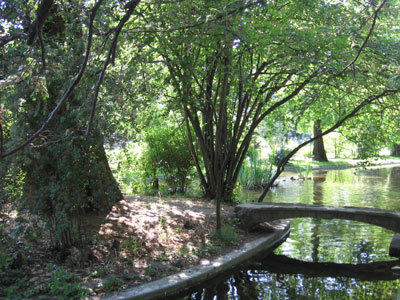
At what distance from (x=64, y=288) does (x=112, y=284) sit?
0.61 m

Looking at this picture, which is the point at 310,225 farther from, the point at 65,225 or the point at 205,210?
the point at 65,225

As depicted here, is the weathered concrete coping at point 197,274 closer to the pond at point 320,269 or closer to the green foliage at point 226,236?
the pond at point 320,269

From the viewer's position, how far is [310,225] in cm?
1070

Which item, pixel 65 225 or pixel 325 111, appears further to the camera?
pixel 325 111

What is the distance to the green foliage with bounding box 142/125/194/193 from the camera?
12156mm

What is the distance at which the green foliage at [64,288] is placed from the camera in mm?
5125

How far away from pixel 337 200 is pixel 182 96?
8338mm

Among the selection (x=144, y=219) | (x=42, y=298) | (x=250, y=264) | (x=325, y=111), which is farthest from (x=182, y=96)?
(x=325, y=111)

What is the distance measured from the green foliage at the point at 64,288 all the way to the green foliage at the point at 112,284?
0.28 m

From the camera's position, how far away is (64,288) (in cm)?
519

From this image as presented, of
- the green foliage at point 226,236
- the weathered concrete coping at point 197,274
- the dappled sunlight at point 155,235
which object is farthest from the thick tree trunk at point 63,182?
the green foliage at point 226,236

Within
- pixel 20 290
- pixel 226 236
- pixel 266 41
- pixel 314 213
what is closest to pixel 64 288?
pixel 20 290

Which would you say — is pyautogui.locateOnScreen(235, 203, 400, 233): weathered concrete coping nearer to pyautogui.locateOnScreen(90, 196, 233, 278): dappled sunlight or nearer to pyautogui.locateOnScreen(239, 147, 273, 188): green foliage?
pyautogui.locateOnScreen(90, 196, 233, 278): dappled sunlight

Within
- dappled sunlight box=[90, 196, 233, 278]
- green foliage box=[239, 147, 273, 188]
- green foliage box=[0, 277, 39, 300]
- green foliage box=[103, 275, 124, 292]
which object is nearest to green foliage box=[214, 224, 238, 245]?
dappled sunlight box=[90, 196, 233, 278]
